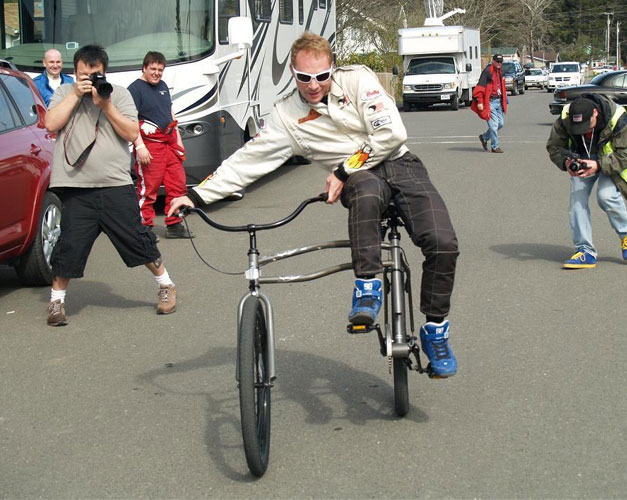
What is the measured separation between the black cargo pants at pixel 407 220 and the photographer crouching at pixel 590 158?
4123 mm

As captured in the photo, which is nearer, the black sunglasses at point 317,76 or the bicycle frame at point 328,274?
the bicycle frame at point 328,274

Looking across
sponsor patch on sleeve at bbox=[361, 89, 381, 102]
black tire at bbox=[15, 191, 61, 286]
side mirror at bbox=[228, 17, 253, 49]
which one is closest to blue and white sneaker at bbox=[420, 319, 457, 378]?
sponsor patch on sleeve at bbox=[361, 89, 381, 102]

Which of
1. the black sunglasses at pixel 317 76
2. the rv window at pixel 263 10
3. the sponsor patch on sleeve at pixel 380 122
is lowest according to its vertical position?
the sponsor patch on sleeve at pixel 380 122

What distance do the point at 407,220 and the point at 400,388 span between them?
2.69ft

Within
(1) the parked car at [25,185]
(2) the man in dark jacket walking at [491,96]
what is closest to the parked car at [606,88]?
(2) the man in dark jacket walking at [491,96]

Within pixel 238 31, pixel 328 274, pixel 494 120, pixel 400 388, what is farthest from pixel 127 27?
pixel 494 120

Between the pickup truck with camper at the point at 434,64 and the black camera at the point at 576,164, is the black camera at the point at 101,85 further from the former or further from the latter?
the pickup truck with camper at the point at 434,64

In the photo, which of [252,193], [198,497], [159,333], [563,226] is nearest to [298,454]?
[198,497]

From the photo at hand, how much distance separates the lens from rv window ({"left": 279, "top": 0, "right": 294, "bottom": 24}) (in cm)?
1634

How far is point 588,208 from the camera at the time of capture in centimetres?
917

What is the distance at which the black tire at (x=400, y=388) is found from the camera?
4.93 metres

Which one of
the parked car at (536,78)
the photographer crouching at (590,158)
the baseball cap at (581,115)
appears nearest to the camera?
the baseball cap at (581,115)

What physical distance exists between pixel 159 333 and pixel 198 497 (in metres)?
2.93

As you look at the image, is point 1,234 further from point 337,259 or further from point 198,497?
point 198,497
